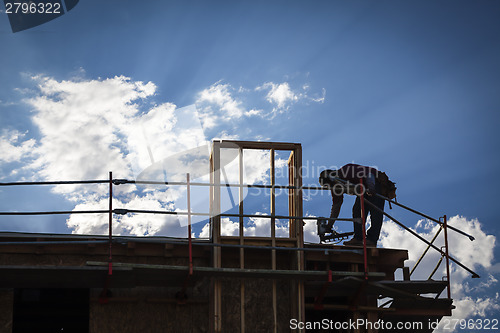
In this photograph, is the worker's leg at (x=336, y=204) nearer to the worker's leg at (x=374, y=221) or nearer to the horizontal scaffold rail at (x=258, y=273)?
the worker's leg at (x=374, y=221)

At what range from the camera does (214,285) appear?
12.6 meters

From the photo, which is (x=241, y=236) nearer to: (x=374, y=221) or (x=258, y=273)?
(x=258, y=273)

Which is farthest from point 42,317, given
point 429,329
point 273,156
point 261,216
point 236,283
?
point 429,329

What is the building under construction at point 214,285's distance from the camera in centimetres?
1234

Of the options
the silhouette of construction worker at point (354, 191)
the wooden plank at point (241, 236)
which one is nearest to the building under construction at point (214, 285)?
the wooden plank at point (241, 236)

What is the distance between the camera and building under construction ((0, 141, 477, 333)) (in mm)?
12344

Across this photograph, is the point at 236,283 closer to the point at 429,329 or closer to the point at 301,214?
the point at 301,214

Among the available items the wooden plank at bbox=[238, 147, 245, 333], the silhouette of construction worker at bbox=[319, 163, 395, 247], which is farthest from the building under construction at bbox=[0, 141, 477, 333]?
the silhouette of construction worker at bbox=[319, 163, 395, 247]

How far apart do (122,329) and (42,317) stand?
145cm

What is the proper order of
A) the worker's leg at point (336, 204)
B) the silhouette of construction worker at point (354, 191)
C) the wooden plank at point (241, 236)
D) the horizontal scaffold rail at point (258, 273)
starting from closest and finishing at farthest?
the horizontal scaffold rail at point (258, 273)
the wooden plank at point (241, 236)
the silhouette of construction worker at point (354, 191)
the worker's leg at point (336, 204)

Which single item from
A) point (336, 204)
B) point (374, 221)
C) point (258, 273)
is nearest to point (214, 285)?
point (258, 273)

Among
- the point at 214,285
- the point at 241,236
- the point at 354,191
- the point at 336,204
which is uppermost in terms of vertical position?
the point at 354,191

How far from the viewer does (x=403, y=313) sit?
44.3 feet

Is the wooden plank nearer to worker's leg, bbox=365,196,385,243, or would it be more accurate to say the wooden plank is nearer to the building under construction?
the building under construction
